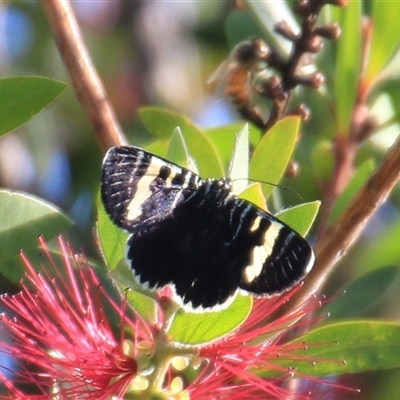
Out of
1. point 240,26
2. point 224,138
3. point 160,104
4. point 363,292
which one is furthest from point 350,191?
point 160,104

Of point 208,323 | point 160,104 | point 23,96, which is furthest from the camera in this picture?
point 160,104

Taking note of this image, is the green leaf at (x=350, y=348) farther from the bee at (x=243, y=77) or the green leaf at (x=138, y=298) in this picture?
the bee at (x=243, y=77)

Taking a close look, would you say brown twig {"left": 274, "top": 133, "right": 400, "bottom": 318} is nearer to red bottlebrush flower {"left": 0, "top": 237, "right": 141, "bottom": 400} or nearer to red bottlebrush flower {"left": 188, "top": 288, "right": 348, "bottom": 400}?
red bottlebrush flower {"left": 188, "top": 288, "right": 348, "bottom": 400}

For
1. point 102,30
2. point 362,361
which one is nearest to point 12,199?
point 362,361

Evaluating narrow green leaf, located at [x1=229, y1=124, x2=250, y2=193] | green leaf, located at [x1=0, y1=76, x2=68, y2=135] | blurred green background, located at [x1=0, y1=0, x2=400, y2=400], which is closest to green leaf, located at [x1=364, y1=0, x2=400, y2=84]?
blurred green background, located at [x1=0, y1=0, x2=400, y2=400]

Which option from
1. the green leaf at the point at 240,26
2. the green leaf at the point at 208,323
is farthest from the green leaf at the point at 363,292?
the green leaf at the point at 240,26

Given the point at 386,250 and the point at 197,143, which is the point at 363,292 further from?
the point at 197,143
